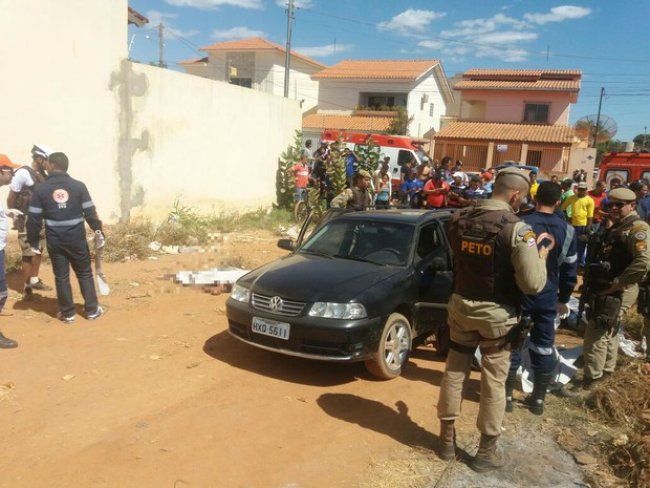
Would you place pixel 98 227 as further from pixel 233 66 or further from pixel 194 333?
pixel 233 66

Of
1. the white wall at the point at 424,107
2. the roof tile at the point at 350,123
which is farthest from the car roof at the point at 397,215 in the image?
the white wall at the point at 424,107

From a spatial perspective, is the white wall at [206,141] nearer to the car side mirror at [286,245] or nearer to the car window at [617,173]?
the car side mirror at [286,245]

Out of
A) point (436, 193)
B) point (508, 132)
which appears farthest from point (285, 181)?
point (508, 132)

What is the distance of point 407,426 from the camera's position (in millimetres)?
4188

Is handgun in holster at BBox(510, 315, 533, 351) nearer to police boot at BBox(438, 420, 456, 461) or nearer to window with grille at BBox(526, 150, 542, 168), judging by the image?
police boot at BBox(438, 420, 456, 461)

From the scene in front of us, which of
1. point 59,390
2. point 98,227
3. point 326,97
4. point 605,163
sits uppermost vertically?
point 326,97

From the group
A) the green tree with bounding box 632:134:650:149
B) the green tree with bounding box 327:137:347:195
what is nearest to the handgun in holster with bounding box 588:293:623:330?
the green tree with bounding box 327:137:347:195

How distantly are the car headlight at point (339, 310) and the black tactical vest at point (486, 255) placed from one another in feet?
3.95

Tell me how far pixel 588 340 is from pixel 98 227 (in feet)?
16.9

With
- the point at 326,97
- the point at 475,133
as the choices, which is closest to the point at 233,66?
A: the point at 326,97

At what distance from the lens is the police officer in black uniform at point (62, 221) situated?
18.9ft

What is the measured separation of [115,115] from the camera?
9992 mm

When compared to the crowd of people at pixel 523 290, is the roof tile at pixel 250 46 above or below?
above

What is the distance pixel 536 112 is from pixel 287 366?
3707 cm
